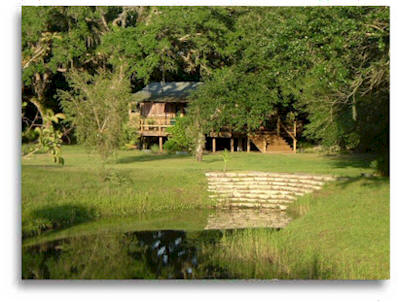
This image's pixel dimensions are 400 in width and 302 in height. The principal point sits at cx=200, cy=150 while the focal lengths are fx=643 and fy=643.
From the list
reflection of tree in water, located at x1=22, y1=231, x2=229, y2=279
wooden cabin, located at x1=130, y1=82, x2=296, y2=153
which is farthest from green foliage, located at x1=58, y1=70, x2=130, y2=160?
wooden cabin, located at x1=130, y1=82, x2=296, y2=153

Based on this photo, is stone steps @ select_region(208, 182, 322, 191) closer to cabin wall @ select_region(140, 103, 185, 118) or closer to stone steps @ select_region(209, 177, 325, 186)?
stone steps @ select_region(209, 177, 325, 186)

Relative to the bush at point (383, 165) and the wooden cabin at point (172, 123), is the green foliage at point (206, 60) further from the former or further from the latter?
the wooden cabin at point (172, 123)

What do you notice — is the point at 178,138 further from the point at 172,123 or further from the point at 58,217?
the point at 58,217

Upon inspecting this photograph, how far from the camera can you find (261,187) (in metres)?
19.2

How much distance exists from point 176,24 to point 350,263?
1595 cm

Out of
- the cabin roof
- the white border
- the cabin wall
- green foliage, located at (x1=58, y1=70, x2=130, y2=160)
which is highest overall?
the cabin roof

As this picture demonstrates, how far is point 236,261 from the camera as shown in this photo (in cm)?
1296

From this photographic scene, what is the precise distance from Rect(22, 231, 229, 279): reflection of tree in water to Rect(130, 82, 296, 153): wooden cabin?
1492 cm

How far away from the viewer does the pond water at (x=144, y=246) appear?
12.2m

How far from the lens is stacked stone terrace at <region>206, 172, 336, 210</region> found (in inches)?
734

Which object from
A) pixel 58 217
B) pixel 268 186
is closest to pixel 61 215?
pixel 58 217

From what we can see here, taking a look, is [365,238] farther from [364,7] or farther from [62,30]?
[62,30]

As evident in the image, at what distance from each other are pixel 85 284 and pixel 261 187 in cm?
880
